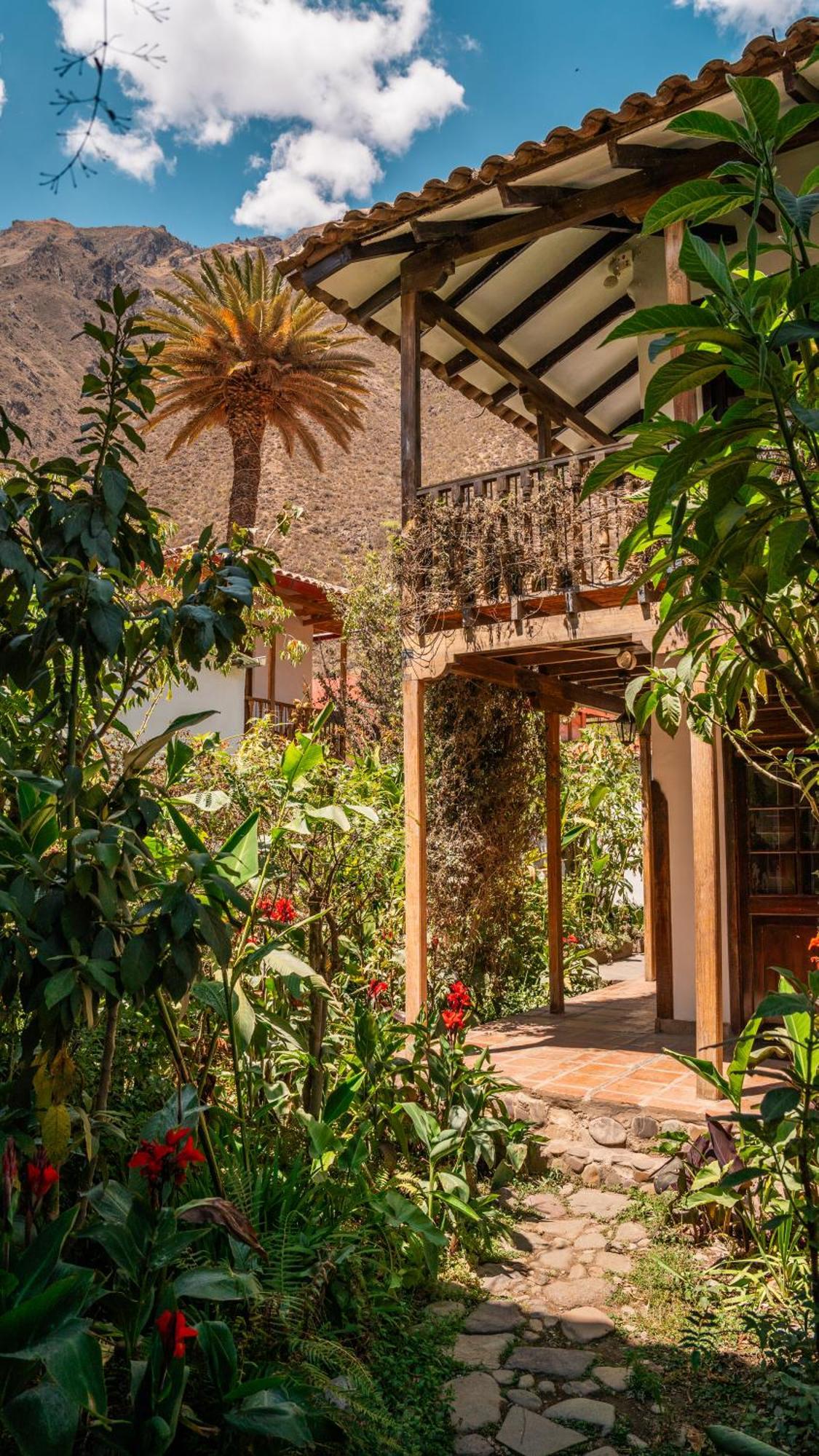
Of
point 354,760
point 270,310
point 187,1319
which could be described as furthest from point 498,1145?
point 270,310

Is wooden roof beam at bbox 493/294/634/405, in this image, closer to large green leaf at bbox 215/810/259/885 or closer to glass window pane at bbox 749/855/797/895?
glass window pane at bbox 749/855/797/895

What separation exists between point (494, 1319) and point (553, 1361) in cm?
39

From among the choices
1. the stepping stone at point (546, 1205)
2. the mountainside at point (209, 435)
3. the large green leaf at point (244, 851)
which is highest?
the mountainside at point (209, 435)

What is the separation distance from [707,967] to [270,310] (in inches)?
481

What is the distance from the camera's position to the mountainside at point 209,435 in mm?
30969

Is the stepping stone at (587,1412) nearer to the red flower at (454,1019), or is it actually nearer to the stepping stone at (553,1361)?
the stepping stone at (553,1361)

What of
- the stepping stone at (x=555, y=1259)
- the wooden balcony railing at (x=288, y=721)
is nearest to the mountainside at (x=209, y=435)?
the wooden balcony railing at (x=288, y=721)

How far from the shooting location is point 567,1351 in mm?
3914

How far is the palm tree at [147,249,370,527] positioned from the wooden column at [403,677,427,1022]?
321 inches

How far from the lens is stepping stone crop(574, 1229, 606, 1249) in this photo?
16.2ft

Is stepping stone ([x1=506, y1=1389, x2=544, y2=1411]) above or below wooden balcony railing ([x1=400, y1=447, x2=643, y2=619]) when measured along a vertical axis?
below

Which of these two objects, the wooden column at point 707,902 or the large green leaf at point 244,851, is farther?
the wooden column at point 707,902

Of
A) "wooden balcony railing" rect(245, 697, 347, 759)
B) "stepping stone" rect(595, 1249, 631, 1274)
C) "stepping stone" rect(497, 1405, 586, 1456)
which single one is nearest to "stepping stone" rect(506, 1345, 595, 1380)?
"stepping stone" rect(497, 1405, 586, 1456)

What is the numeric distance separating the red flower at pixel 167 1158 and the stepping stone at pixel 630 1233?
3113 millimetres
